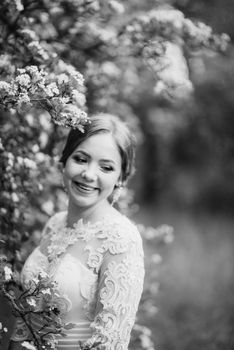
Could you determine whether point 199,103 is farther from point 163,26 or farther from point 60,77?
point 60,77

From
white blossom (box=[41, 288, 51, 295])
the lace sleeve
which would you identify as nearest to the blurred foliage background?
the lace sleeve

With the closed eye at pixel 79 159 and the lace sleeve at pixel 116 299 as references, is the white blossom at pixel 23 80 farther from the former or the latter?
the lace sleeve at pixel 116 299

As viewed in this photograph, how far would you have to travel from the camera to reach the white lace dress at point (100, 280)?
2.64 metres

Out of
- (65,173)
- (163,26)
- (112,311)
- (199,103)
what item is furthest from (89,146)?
(199,103)

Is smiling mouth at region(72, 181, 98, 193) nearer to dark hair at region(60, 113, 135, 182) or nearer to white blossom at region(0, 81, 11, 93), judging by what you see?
dark hair at region(60, 113, 135, 182)

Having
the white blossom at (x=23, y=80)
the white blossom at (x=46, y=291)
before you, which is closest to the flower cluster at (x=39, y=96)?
the white blossom at (x=23, y=80)

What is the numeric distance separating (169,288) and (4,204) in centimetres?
500

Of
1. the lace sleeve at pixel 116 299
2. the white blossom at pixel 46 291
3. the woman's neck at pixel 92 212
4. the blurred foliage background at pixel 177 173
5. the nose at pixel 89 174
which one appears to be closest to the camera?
the white blossom at pixel 46 291

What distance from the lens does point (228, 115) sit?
837 cm

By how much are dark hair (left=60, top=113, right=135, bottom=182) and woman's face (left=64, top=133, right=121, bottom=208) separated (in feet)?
0.08

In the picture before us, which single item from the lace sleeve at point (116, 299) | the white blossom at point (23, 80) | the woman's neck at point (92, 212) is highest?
the woman's neck at point (92, 212)

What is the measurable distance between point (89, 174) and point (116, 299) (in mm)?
617

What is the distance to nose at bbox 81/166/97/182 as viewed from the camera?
9.42 feet

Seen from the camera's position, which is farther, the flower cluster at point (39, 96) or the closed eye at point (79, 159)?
the closed eye at point (79, 159)
